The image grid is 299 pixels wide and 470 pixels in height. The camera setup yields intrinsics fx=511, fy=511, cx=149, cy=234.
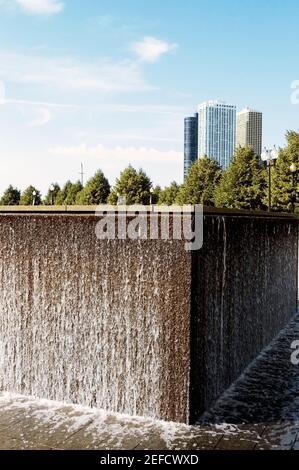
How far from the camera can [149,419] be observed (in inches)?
206

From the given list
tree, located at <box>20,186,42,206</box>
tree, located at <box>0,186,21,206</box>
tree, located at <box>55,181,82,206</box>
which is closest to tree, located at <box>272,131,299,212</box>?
tree, located at <box>55,181,82,206</box>

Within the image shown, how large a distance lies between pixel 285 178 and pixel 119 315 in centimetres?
3473

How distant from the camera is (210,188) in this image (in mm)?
48938

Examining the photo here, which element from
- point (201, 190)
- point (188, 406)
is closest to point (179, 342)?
point (188, 406)

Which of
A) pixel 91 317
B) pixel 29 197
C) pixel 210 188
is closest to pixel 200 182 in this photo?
pixel 210 188

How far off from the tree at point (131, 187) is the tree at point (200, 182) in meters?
3.95

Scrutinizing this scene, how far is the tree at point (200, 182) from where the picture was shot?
48969mm

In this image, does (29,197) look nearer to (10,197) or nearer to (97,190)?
(10,197)

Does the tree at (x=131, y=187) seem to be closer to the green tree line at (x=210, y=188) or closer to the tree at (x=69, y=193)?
the green tree line at (x=210, y=188)

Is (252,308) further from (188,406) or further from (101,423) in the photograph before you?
(101,423)

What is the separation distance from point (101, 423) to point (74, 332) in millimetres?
1028

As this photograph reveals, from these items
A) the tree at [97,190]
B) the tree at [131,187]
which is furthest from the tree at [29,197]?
the tree at [131,187]

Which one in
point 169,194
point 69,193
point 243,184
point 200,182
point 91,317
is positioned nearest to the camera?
point 91,317
